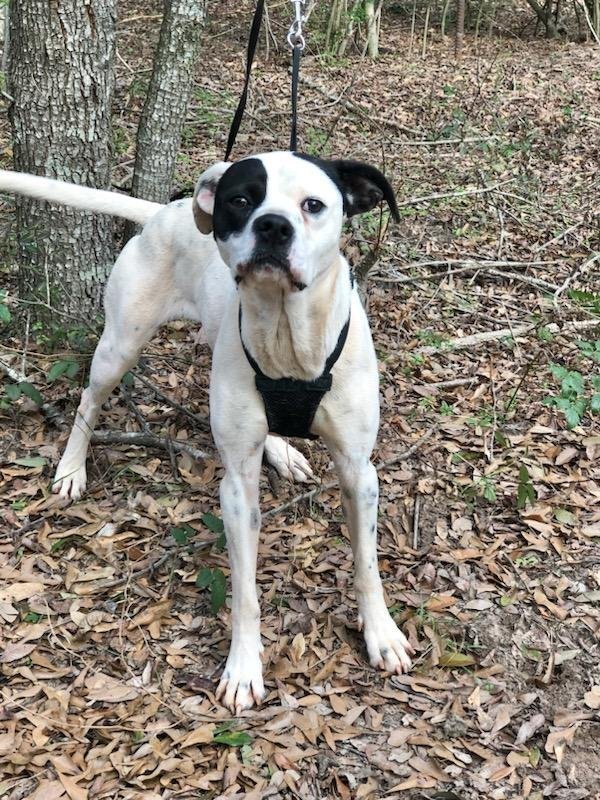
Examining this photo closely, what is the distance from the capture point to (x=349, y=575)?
3.75 metres

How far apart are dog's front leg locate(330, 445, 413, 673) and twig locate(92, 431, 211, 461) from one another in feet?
4.51

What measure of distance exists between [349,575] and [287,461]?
33.0 inches

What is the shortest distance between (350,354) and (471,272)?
3.72 m

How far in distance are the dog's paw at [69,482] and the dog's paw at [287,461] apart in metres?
1.03

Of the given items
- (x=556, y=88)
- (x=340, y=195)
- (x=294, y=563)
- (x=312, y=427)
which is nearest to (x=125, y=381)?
(x=294, y=563)

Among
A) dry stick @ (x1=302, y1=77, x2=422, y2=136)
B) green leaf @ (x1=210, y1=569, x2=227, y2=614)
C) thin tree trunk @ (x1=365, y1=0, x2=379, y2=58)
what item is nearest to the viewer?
green leaf @ (x1=210, y1=569, x2=227, y2=614)

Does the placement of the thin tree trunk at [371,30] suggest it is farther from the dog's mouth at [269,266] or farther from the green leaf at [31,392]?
the dog's mouth at [269,266]

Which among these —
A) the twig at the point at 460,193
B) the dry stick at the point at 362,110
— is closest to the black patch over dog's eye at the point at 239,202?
the twig at the point at 460,193

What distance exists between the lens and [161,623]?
3.44 meters

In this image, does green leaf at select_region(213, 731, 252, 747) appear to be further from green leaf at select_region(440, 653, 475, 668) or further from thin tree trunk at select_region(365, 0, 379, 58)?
thin tree trunk at select_region(365, 0, 379, 58)

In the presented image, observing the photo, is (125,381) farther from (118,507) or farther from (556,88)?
(556,88)

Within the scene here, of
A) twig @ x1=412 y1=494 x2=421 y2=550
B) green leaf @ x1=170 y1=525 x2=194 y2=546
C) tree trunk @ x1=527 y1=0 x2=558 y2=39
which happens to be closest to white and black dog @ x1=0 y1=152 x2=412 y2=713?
green leaf @ x1=170 y1=525 x2=194 y2=546

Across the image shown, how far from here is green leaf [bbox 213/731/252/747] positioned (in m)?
2.87

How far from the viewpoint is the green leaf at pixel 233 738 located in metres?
2.87
